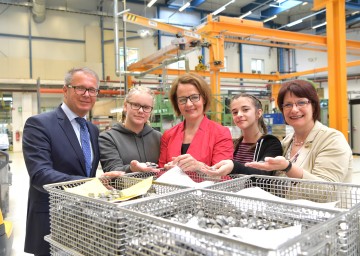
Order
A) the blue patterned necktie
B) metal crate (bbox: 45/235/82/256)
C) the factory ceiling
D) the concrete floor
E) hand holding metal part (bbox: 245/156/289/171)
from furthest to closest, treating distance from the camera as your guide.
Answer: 1. the factory ceiling
2. the concrete floor
3. the blue patterned necktie
4. hand holding metal part (bbox: 245/156/289/171)
5. metal crate (bbox: 45/235/82/256)

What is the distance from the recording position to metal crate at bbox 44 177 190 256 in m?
0.89

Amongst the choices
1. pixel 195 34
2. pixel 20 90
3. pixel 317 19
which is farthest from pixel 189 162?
pixel 317 19

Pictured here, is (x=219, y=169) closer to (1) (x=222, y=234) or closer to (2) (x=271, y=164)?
(2) (x=271, y=164)

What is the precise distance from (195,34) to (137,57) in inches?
339

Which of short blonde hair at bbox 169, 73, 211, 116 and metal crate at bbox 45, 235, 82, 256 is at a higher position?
short blonde hair at bbox 169, 73, 211, 116

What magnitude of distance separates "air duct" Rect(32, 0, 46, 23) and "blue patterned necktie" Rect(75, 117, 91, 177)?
40.1 ft

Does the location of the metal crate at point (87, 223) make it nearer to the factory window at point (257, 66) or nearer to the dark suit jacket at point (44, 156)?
the dark suit jacket at point (44, 156)

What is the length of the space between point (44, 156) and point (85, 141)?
28 cm

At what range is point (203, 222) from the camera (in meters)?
0.90

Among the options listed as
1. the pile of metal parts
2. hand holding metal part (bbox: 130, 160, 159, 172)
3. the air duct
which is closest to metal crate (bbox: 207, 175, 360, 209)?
the pile of metal parts

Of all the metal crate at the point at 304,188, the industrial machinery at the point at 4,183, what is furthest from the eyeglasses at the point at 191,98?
the industrial machinery at the point at 4,183

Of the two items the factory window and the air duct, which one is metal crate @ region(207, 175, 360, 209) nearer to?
the air duct

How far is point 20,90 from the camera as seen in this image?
1312 centimetres

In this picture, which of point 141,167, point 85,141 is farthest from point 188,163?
point 85,141
